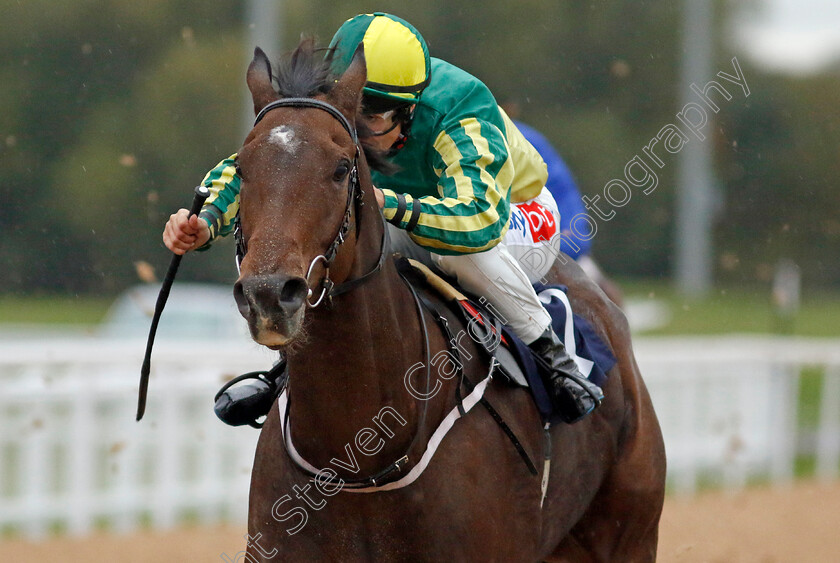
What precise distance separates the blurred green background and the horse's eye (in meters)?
18.8

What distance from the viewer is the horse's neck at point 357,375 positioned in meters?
2.71

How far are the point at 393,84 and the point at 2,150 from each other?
25.0 metres

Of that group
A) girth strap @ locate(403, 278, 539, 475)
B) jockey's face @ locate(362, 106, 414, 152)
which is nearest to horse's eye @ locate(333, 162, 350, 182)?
jockey's face @ locate(362, 106, 414, 152)

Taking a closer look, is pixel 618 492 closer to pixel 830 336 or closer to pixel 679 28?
pixel 830 336

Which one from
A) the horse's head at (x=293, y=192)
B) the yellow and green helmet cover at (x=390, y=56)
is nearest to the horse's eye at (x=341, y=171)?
the horse's head at (x=293, y=192)

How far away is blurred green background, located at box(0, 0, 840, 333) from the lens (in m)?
25.7

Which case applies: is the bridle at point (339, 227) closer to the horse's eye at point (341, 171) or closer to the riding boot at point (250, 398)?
the horse's eye at point (341, 171)

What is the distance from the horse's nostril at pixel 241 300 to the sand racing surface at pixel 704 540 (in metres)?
3.91

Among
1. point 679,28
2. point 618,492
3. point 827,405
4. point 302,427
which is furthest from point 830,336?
point 302,427

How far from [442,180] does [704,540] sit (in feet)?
16.5

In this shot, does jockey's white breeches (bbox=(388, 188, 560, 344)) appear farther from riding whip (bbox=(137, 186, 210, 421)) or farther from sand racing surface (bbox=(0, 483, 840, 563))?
sand racing surface (bbox=(0, 483, 840, 563))

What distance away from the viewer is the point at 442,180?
305 cm

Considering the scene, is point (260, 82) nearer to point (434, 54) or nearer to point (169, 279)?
point (169, 279)

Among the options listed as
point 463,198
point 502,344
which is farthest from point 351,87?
point 502,344
